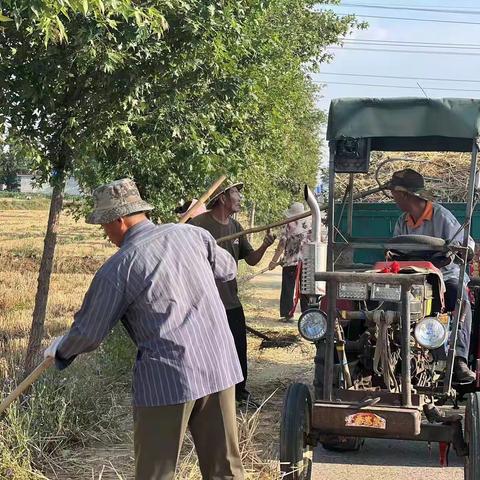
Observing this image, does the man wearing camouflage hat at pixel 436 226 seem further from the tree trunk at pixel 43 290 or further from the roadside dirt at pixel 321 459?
the tree trunk at pixel 43 290

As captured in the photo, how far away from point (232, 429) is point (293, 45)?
1103cm

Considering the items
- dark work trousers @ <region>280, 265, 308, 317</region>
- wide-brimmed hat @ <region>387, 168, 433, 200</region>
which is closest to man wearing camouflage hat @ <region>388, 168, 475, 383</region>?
wide-brimmed hat @ <region>387, 168, 433, 200</region>

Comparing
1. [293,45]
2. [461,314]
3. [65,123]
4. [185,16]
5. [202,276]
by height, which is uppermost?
[293,45]

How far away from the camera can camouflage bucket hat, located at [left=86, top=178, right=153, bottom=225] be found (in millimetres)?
3916

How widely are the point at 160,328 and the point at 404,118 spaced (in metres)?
2.46

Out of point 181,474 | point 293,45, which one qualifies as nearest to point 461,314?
point 181,474

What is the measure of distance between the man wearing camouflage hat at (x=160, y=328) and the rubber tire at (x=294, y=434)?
34.3 inches

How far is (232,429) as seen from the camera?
Answer: 13.3 feet

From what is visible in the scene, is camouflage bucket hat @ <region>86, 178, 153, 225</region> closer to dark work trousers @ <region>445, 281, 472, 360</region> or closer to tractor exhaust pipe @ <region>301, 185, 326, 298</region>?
tractor exhaust pipe @ <region>301, 185, 326, 298</region>

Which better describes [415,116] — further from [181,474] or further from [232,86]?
[181,474]

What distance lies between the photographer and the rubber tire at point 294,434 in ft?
15.8

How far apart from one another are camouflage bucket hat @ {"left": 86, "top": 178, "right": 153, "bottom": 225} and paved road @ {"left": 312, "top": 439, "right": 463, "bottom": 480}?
2651 millimetres

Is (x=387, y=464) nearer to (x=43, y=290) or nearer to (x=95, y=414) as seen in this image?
(x=95, y=414)

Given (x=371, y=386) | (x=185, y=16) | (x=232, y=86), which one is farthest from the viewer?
(x=232, y=86)
